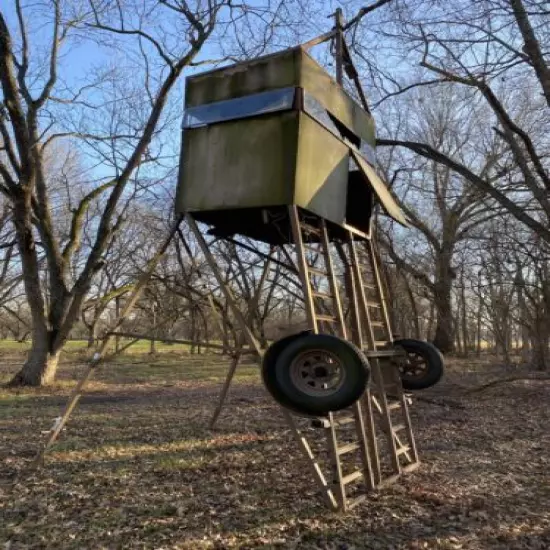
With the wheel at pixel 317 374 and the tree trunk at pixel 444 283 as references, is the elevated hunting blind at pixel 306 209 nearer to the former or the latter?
the wheel at pixel 317 374

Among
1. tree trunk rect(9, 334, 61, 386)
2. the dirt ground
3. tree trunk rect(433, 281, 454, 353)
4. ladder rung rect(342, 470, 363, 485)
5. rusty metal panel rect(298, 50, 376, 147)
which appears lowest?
the dirt ground

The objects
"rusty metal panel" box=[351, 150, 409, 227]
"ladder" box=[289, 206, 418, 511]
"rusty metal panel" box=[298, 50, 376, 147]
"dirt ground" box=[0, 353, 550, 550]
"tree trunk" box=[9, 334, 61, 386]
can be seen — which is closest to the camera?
"dirt ground" box=[0, 353, 550, 550]

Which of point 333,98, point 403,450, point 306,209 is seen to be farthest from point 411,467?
point 333,98

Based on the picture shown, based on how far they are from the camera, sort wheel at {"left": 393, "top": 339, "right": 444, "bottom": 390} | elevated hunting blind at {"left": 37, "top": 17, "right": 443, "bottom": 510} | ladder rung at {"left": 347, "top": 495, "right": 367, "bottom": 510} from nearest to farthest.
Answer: elevated hunting blind at {"left": 37, "top": 17, "right": 443, "bottom": 510}
ladder rung at {"left": 347, "top": 495, "right": 367, "bottom": 510}
wheel at {"left": 393, "top": 339, "right": 444, "bottom": 390}

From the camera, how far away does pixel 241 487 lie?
5.96 m

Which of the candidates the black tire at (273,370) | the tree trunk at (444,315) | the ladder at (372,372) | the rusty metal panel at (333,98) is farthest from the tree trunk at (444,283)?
the black tire at (273,370)

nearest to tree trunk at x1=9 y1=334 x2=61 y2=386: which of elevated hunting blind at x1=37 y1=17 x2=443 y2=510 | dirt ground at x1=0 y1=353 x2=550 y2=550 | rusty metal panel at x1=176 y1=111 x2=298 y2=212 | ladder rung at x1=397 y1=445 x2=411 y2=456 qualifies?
dirt ground at x1=0 y1=353 x2=550 y2=550

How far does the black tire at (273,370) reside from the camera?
4871 mm

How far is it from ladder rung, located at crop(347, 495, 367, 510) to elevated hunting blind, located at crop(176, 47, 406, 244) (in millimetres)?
2978

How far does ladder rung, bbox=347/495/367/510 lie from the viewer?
521 centimetres

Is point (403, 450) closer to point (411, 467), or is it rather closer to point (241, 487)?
point (411, 467)

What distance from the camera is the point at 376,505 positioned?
5.38 metres

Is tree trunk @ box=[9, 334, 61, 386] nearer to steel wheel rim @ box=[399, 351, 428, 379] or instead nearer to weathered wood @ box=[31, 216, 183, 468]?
weathered wood @ box=[31, 216, 183, 468]

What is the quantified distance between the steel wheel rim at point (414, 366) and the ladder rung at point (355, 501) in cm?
209
